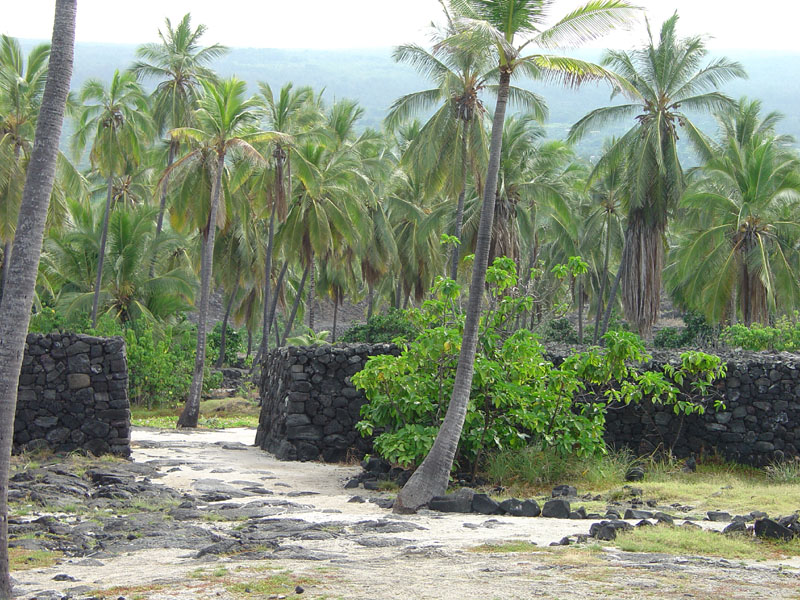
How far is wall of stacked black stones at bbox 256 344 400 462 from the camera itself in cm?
1410

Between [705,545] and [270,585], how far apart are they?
139 inches

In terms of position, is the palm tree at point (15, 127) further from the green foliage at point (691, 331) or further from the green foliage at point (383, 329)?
the green foliage at point (691, 331)

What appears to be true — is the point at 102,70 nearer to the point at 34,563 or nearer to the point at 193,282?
the point at 193,282

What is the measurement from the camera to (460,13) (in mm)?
10117

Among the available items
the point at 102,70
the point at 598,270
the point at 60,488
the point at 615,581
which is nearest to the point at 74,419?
the point at 60,488

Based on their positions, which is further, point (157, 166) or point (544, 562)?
point (157, 166)

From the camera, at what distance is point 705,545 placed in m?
6.88

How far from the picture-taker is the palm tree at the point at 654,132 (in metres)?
22.9

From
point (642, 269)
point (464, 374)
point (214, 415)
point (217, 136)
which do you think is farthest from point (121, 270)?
point (464, 374)

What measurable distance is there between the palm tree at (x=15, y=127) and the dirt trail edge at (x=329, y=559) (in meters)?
10.9

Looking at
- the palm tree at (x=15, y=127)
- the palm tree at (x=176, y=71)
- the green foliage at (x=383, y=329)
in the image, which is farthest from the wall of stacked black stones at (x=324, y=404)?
the palm tree at (x=176, y=71)

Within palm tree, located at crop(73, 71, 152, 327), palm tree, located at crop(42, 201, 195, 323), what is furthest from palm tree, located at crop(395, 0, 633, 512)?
palm tree, located at crop(73, 71, 152, 327)

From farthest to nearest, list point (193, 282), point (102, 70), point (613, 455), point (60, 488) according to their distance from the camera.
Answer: point (102, 70), point (193, 282), point (613, 455), point (60, 488)

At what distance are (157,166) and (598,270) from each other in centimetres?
2105
